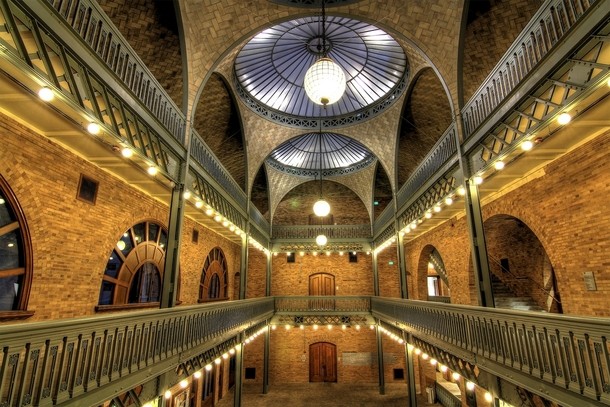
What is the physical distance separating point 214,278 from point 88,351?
11913 millimetres

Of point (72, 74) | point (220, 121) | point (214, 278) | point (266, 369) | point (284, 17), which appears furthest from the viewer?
point (266, 369)

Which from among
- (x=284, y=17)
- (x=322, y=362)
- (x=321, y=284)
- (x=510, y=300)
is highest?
(x=284, y=17)

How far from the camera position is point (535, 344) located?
5.02 metres

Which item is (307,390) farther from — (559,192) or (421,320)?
(559,192)

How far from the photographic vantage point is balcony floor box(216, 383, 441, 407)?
1689cm

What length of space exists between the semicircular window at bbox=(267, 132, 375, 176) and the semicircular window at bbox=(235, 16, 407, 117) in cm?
→ 279

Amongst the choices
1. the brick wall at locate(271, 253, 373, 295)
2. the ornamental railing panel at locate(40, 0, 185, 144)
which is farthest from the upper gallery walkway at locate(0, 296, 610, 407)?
the brick wall at locate(271, 253, 373, 295)

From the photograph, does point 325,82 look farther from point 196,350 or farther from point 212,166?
point 196,350

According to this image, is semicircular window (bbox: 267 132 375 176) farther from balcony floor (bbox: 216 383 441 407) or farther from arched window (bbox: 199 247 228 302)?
balcony floor (bbox: 216 383 441 407)

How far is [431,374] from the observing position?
59.5ft

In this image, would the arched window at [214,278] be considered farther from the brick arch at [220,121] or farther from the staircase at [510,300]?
the staircase at [510,300]

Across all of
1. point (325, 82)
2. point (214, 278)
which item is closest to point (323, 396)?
point (214, 278)

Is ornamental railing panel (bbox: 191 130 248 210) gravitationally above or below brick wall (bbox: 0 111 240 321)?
above

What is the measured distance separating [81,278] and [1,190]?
96.7 inches
